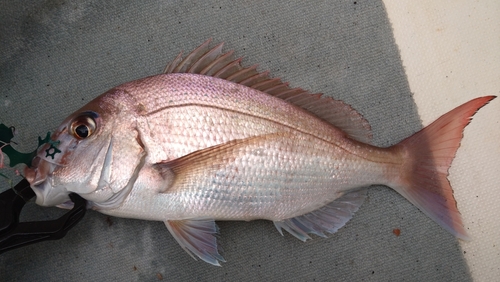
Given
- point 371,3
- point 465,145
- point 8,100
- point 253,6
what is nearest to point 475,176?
point 465,145

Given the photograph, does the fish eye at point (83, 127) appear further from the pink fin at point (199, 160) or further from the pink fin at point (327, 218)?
the pink fin at point (327, 218)

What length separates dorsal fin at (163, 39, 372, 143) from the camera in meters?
1.23

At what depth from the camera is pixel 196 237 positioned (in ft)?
3.97

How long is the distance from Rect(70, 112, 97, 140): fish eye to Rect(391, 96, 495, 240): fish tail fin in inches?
39.0

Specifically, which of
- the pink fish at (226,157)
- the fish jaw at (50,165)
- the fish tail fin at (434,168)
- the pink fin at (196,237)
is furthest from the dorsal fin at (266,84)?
the pink fin at (196,237)

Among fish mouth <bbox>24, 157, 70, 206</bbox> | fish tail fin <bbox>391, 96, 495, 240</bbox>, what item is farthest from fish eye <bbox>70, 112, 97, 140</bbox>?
fish tail fin <bbox>391, 96, 495, 240</bbox>

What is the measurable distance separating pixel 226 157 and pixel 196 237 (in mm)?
300

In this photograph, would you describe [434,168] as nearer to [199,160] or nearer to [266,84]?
[266,84]

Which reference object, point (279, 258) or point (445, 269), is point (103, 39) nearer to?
point (279, 258)

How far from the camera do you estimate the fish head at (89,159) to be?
3.47ft

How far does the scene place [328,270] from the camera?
137cm

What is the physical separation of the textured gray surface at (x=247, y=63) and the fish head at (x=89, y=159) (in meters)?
0.35

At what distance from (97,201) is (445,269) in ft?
4.13

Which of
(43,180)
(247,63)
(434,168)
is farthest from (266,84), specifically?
(43,180)
